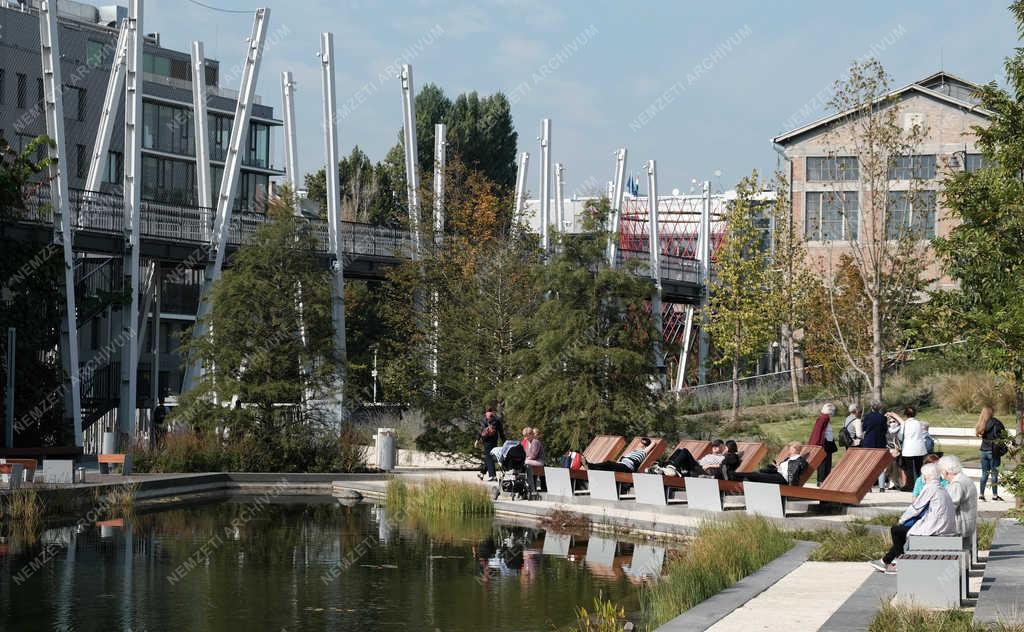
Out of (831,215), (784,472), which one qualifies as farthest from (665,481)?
(831,215)

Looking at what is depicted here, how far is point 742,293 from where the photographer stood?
5016cm

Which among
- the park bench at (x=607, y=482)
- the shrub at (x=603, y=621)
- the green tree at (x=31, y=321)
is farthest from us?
the green tree at (x=31, y=321)

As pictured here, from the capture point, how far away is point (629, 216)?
9688 centimetres

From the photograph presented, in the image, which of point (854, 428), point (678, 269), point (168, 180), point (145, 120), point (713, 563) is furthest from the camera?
point (168, 180)

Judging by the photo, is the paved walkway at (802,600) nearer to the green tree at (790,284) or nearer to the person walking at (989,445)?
the person walking at (989,445)

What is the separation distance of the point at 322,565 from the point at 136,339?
20883 millimetres

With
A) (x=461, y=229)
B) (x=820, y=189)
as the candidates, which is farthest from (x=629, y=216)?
(x=461, y=229)

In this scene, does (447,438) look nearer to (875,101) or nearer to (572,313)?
(572,313)

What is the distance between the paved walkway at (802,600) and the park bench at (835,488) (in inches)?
169

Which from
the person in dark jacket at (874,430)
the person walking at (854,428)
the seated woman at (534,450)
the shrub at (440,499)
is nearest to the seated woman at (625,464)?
the seated woman at (534,450)

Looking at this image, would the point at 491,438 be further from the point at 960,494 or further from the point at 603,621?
the point at 603,621

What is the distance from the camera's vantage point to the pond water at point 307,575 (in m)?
13.1

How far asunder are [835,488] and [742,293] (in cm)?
3111

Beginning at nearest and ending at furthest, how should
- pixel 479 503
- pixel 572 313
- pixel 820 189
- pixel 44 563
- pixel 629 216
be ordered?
pixel 44 563 → pixel 479 503 → pixel 572 313 → pixel 820 189 → pixel 629 216
